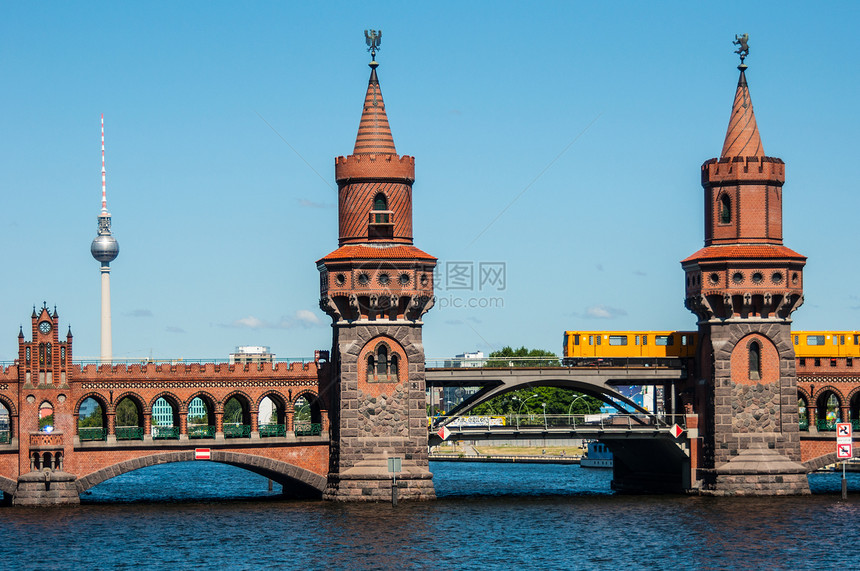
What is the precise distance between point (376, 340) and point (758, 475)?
2785cm

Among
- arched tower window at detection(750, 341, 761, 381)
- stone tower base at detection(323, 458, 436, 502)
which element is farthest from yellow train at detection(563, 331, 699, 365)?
stone tower base at detection(323, 458, 436, 502)

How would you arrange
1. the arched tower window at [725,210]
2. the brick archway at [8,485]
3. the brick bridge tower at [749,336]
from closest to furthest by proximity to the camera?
the brick archway at [8,485] < the brick bridge tower at [749,336] < the arched tower window at [725,210]

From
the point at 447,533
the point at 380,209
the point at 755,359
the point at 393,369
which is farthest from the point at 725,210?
the point at 447,533

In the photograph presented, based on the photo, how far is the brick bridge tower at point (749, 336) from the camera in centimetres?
9900

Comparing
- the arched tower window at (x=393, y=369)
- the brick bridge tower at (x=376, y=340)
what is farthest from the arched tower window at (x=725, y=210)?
the arched tower window at (x=393, y=369)

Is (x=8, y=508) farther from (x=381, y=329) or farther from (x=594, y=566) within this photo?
(x=594, y=566)

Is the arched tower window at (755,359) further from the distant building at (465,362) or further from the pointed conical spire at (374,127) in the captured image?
the pointed conical spire at (374,127)

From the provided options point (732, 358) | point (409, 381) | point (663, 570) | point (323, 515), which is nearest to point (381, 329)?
point (409, 381)

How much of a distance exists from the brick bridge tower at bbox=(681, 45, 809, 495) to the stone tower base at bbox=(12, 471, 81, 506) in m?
44.0

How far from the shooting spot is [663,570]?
71.8 meters

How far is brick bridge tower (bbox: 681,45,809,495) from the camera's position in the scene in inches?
3898

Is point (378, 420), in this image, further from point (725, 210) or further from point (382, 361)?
point (725, 210)

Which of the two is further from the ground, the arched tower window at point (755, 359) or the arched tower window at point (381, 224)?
the arched tower window at point (381, 224)

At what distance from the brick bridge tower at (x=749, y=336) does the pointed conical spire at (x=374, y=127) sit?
22963 millimetres
